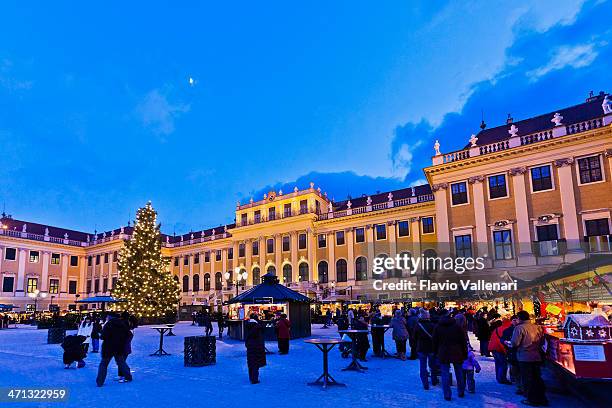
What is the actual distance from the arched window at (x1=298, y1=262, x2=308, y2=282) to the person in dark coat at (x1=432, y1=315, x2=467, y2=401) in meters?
41.3

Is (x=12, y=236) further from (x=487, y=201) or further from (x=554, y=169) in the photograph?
(x=554, y=169)

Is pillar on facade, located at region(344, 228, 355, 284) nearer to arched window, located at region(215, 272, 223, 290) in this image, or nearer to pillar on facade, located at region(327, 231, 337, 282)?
pillar on facade, located at region(327, 231, 337, 282)

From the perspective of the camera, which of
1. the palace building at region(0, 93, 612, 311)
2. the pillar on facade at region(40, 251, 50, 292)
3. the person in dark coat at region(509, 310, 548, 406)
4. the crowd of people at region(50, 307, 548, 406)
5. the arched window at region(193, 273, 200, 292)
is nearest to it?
the person in dark coat at region(509, 310, 548, 406)

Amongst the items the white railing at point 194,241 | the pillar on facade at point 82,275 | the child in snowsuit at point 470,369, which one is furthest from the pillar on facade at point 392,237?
the pillar on facade at point 82,275

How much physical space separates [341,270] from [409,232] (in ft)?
28.8

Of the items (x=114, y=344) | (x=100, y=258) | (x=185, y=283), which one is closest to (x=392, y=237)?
(x=185, y=283)

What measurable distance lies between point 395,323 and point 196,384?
7232mm

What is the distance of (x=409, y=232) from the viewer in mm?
43844

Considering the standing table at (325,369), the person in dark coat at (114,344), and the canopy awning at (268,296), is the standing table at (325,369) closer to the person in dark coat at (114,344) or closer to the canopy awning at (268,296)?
the person in dark coat at (114,344)

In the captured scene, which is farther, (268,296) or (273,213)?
(273,213)

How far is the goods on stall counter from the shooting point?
7.16m

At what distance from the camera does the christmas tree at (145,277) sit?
35344 mm

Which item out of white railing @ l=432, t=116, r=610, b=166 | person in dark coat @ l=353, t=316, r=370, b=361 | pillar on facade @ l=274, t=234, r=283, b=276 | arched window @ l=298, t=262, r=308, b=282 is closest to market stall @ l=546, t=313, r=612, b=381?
person in dark coat @ l=353, t=316, r=370, b=361

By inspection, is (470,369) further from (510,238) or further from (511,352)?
(510,238)
